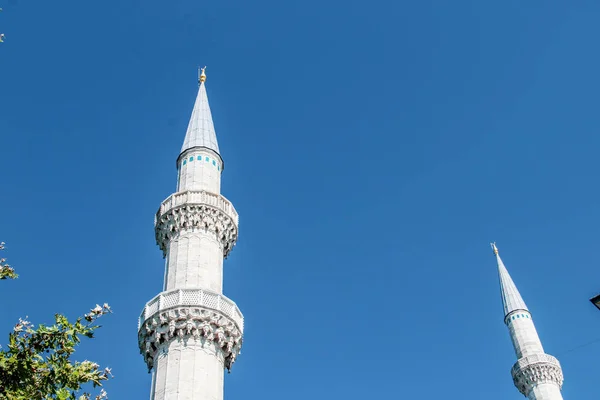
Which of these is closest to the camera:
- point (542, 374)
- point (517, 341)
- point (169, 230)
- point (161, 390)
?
point (161, 390)

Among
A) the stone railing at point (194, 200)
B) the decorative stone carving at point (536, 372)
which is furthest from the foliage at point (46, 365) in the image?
the decorative stone carving at point (536, 372)

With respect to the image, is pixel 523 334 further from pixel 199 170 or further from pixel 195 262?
pixel 195 262

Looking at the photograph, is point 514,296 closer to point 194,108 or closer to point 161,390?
point 194,108

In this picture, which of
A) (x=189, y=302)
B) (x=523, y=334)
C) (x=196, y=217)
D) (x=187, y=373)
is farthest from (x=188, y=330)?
(x=523, y=334)

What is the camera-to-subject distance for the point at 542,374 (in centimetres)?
4034

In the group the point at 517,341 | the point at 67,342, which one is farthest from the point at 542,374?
the point at 67,342

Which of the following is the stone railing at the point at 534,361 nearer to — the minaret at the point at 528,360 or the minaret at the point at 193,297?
the minaret at the point at 528,360

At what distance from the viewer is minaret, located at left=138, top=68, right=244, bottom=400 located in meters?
22.7

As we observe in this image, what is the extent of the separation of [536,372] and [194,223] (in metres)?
22.9

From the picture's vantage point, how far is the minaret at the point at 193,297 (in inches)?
895

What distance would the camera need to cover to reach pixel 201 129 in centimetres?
3192

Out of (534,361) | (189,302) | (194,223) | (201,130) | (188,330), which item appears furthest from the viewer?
(534,361)

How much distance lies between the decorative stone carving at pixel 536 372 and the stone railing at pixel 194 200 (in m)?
21.0

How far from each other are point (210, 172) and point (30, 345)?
16556mm
